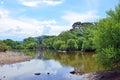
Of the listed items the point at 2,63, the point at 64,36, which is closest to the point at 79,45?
the point at 64,36

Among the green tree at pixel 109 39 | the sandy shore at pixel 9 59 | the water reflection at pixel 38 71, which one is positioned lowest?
the water reflection at pixel 38 71

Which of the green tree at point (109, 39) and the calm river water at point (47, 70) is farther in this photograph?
the calm river water at point (47, 70)

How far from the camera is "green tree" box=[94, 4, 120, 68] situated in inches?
1367

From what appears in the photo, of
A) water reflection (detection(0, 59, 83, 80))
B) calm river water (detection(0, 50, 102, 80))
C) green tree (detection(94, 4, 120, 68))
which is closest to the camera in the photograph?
green tree (detection(94, 4, 120, 68))

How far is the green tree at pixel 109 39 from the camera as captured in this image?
34719 mm

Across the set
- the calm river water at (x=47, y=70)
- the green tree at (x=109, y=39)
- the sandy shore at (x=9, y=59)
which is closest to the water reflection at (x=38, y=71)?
the calm river water at (x=47, y=70)

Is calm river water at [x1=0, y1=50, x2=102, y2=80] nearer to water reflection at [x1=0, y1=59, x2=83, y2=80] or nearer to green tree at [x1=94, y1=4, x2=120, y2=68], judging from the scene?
water reflection at [x1=0, y1=59, x2=83, y2=80]

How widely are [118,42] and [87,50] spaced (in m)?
81.2

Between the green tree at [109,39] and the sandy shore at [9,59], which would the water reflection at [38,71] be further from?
the sandy shore at [9,59]

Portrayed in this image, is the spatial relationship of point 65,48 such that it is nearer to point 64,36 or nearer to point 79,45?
point 79,45

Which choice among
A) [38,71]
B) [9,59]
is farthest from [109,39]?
[9,59]

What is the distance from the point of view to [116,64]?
3781cm

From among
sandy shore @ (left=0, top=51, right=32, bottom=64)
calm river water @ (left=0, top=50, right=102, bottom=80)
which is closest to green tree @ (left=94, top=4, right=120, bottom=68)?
calm river water @ (left=0, top=50, right=102, bottom=80)

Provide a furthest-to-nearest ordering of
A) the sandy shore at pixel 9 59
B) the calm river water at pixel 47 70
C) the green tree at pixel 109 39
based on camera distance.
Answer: the sandy shore at pixel 9 59, the calm river water at pixel 47 70, the green tree at pixel 109 39
